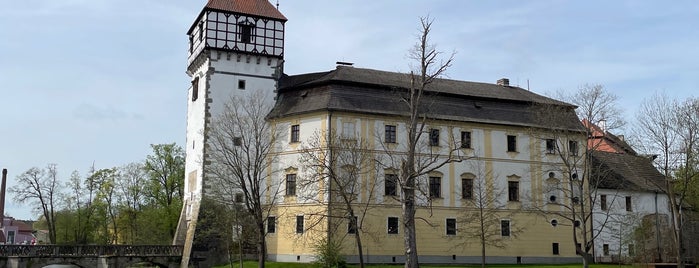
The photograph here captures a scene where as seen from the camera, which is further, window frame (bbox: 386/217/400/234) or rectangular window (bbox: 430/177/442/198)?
rectangular window (bbox: 430/177/442/198)

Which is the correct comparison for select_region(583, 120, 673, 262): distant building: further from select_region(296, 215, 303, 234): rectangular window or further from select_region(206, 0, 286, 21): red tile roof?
select_region(206, 0, 286, 21): red tile roof

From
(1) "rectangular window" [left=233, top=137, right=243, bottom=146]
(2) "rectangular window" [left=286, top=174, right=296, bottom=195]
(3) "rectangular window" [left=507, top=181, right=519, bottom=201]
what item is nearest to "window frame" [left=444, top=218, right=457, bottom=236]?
(3) "rectangular window" [left=507, top=181, right=519, bottom=201]

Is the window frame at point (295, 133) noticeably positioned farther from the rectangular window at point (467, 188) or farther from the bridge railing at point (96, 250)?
the rectangular window at point (467, 188)

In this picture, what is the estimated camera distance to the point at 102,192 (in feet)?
196

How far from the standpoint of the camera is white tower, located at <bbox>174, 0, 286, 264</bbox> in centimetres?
4109

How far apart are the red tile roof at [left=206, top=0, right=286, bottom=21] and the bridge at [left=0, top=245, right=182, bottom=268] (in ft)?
47.7

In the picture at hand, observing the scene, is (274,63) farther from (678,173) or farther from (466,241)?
(678,173)

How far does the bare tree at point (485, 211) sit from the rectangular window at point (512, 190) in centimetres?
31

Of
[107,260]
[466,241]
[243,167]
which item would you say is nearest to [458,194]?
[466,241]

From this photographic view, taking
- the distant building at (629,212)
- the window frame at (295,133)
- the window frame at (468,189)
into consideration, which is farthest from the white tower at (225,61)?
the distant building at (629,212)

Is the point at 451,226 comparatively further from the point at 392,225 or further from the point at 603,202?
the point at 603,202

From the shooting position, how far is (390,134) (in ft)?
133

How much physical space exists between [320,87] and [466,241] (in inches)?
484

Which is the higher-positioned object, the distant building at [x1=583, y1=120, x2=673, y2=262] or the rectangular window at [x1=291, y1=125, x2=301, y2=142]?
the rectangular window at [x1=291, y1=125, x2=301, y2=142]
